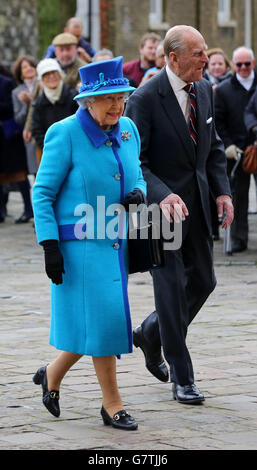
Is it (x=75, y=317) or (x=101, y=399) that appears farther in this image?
(x=101, y=399)

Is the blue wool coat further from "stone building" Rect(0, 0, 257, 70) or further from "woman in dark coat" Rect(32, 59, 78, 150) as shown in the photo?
"stone building" Rect(0, 0, 257, 70)

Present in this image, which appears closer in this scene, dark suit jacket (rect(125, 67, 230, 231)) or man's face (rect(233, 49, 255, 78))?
dark suit jacket (rect(125, 67, 230, 231))

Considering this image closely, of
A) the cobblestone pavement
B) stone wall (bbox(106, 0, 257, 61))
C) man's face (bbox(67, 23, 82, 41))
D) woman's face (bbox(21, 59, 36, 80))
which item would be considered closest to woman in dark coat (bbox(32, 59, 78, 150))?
woman's face (bbox(21, 59, 36, 80))

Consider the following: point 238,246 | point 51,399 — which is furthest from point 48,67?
point 51,399

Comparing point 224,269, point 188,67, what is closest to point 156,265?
point 188,67

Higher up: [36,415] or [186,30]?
[186,30]

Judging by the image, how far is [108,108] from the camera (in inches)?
238

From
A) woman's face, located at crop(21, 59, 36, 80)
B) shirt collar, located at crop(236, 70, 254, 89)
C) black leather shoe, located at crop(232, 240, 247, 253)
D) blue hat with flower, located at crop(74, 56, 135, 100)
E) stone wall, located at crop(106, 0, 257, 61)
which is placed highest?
blue hat with flower, located at crop(74, 56, 135, 100)

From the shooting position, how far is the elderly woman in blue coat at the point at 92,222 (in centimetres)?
598

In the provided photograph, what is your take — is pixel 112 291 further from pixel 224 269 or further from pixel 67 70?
pixel 67 70

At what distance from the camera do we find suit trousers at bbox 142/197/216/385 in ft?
21.8
